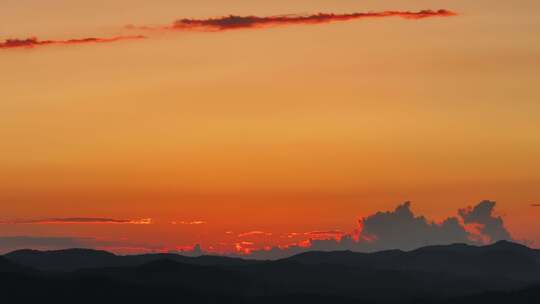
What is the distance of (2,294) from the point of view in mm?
198125

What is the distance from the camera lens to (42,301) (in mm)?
199000

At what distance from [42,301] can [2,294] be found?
20.2 feet
